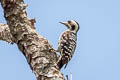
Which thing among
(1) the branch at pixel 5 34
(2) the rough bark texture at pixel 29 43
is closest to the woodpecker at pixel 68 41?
(1) the branch at pixel 5 34

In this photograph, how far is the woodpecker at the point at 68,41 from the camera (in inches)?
285

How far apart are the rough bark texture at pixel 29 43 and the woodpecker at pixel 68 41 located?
7.74 ft

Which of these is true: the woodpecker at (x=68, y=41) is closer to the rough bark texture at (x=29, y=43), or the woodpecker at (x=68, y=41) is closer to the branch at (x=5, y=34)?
the branch at (x=5, y=34)

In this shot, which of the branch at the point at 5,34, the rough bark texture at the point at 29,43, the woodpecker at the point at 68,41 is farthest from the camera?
the woodpecker at the point at 68,41

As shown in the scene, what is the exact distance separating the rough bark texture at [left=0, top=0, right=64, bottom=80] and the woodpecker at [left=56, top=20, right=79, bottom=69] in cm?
236

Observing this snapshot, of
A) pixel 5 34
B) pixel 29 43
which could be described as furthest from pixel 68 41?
pixel 29 43

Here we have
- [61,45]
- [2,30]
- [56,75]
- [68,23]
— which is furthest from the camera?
[68,23]

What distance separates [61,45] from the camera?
773 centimetres

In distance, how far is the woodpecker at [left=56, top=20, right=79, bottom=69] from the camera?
7.23m

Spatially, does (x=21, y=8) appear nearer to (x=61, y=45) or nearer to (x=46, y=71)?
(x=46, y=71)

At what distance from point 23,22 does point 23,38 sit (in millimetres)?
236

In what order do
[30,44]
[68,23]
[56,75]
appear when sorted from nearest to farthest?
[56,75] < [30,44] < [68,23]

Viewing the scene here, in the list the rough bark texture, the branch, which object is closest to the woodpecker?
the branch

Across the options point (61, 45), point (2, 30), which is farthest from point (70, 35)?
point (2, 30)
